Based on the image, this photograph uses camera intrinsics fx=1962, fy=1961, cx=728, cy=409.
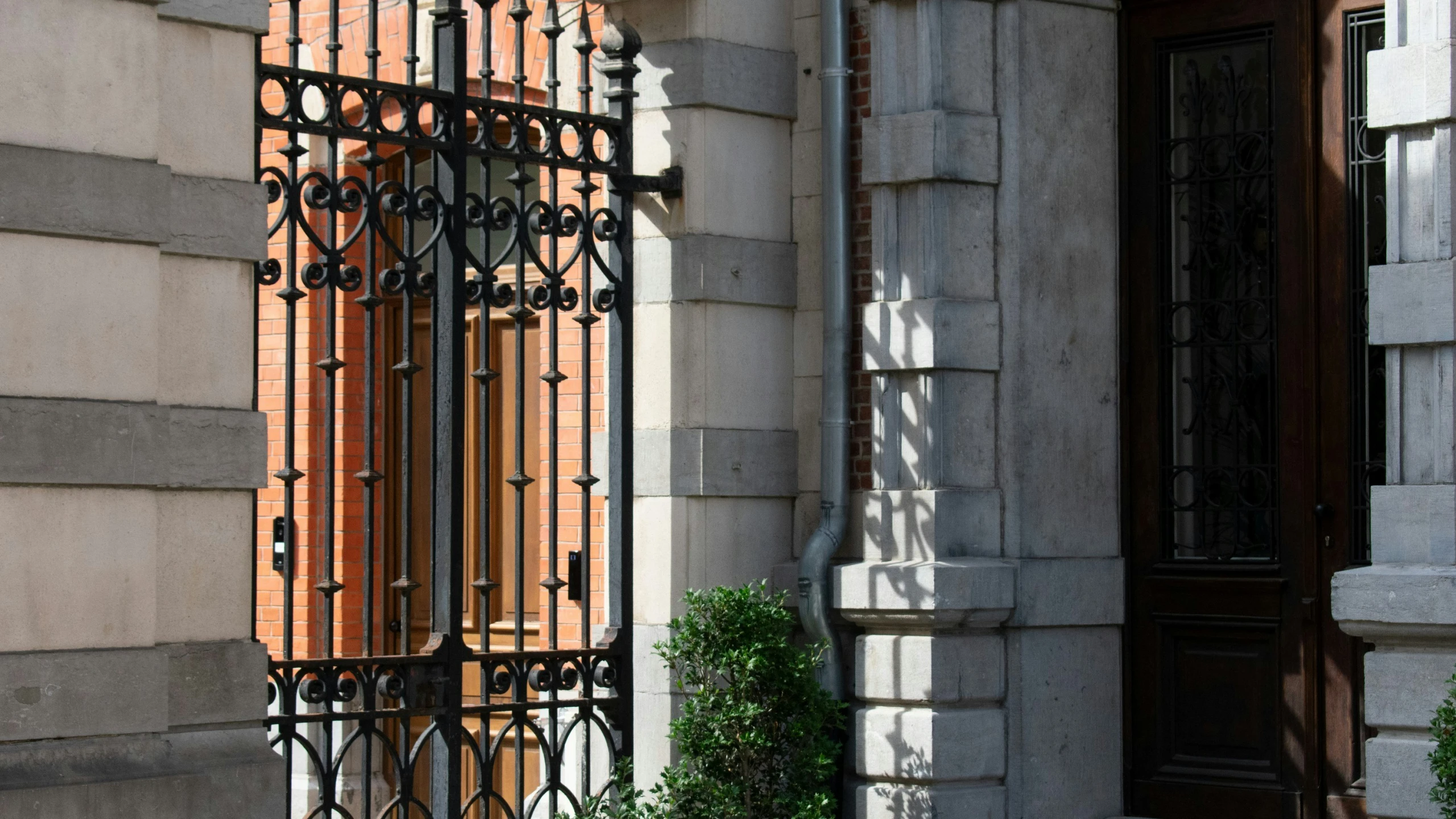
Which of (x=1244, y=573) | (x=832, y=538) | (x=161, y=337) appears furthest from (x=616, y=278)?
(x=1244, y=573)

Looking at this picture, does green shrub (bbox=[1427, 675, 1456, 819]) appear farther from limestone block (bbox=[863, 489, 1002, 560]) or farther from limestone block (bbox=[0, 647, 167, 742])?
limestone block (bbox=[0, 647, 167, 742])

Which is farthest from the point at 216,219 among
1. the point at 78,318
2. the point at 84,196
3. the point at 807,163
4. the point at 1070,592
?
the point at 1070,592

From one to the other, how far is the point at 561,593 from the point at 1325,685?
10.5 ft

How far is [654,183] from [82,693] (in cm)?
305

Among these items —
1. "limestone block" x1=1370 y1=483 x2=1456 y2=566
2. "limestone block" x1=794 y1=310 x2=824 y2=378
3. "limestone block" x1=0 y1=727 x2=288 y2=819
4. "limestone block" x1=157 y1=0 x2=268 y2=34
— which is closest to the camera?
"limestone block" x1=0 y1=727 x2=288 y2=819

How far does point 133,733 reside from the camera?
5434mm

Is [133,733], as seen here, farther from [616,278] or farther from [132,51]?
[616,278]

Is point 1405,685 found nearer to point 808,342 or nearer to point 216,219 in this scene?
point 808,342

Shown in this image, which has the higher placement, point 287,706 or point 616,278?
point 616,278

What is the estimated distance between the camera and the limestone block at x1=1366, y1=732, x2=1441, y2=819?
20.5 ft

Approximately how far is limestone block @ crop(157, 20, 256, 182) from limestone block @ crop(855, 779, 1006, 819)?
3.21m

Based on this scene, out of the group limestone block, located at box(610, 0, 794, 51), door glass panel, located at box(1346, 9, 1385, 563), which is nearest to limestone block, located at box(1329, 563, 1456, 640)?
door glass panel, located at box(1346, 9, 1385, 563)

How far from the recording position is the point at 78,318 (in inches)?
213

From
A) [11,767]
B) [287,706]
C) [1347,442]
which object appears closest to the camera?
[11,767]
